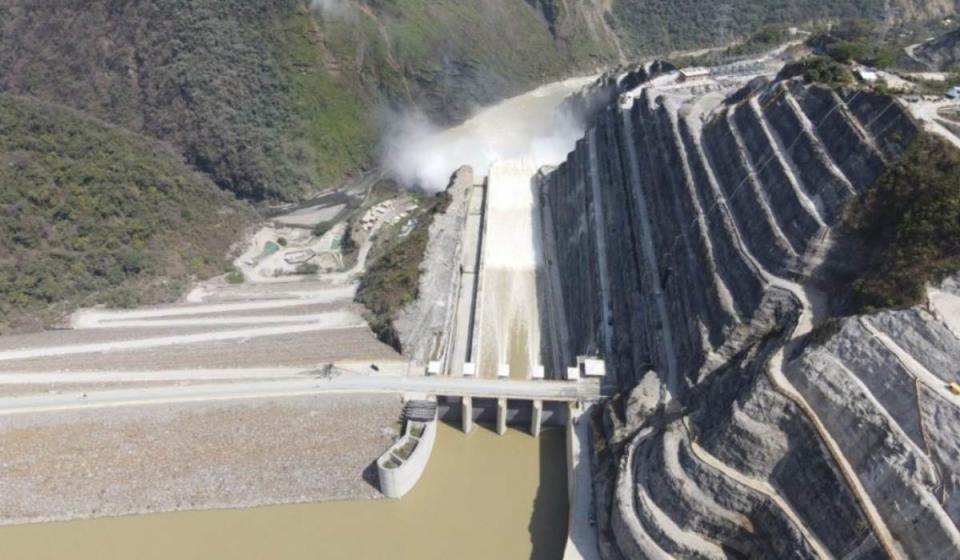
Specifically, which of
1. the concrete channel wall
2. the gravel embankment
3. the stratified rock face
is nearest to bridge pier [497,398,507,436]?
the concrete channel wall

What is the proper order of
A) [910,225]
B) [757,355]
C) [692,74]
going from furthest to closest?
[692,74], [757,355], [910,225]

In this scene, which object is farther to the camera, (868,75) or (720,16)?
(720,16)

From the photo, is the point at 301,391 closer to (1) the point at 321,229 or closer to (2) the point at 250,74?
(1) the point at 321,229

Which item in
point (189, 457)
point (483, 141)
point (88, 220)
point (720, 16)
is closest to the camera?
point (189, 457)

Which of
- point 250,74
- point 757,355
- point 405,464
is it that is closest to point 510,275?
point 405,464

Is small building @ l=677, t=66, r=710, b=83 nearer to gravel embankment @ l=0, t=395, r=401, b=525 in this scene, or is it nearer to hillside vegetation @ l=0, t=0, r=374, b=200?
hillside vegetation @ l=0, t=0, r=374, b=200

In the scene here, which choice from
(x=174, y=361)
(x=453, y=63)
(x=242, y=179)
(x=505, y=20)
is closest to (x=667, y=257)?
(x=174, y=361)

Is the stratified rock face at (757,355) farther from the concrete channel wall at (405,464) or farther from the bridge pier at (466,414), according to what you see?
the concrete channel wall at (405,464)

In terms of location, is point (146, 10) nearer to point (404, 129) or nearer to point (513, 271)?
point (404, 129)
